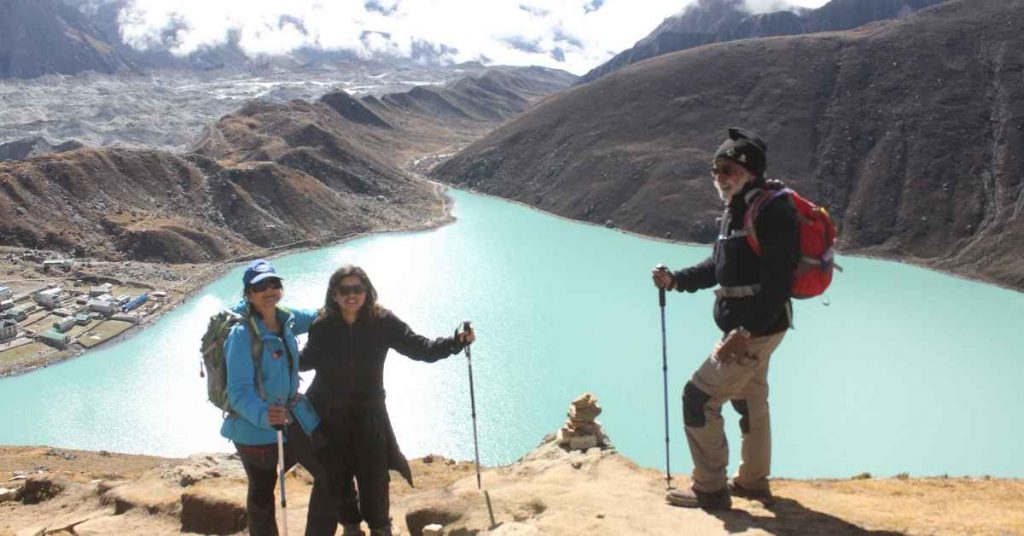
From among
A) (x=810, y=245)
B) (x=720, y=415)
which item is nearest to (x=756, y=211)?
(x=810, y=245)

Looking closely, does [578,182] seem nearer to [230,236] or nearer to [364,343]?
[230,236]

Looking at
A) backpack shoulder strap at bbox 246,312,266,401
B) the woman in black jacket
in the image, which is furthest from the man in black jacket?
backpack shoulder strap at bbox 246,312,266,401

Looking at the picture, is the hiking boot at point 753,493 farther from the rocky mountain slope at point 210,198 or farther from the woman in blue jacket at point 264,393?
the rocky mountain slope at point 210,198

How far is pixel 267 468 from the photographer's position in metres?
5.73

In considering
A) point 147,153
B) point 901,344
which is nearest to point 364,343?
point 901,344

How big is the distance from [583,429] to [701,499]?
380cm

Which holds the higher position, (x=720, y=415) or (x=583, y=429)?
(x=720, y=415)

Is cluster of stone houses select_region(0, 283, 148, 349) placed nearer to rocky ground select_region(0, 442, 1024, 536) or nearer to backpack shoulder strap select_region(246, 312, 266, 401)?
rocky ground select_region(0, 442, 1024, 536)

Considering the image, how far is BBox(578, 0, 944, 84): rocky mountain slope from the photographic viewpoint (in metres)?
156

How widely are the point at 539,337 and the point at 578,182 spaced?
41.2 meters

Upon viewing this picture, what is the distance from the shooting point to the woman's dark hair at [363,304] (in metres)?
5.79

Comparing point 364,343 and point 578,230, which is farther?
point 578,230

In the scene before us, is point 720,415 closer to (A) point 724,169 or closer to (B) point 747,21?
(A) point 724,169

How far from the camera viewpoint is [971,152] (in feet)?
205
